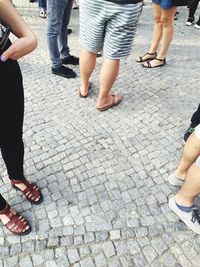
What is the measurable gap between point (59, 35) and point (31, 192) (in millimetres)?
2383

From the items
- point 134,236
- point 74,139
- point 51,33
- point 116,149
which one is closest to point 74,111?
point 74,139

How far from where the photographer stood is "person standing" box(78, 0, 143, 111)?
2.90 m

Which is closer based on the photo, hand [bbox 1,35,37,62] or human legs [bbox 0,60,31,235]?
hand [bbox 1,35,37,62]

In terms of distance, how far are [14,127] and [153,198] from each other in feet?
3.96

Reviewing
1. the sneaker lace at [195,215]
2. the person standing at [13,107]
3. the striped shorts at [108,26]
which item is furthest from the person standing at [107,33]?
the sneaker lace at [195,215]

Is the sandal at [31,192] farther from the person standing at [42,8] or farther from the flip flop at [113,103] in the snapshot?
the person standing at [42,8]

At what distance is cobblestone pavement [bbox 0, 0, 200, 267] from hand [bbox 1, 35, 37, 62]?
1.22 m

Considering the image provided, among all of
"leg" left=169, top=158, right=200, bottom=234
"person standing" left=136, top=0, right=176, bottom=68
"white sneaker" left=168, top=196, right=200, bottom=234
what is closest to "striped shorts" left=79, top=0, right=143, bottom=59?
"person standing" left=136, top=0, right=176, bottom=68

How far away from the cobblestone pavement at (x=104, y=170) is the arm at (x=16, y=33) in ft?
4.04

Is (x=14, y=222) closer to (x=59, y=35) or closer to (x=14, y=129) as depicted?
(x=14, y=129)

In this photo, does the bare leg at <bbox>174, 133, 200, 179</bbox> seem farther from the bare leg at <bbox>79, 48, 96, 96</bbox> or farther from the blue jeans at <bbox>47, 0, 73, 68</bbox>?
the blue jeans at <bbox>47, 0, 73, 68</bbox>

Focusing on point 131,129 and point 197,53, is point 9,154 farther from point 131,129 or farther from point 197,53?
point 197,53

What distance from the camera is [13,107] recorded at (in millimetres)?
2014

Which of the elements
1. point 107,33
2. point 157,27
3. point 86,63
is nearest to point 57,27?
point 86,63
